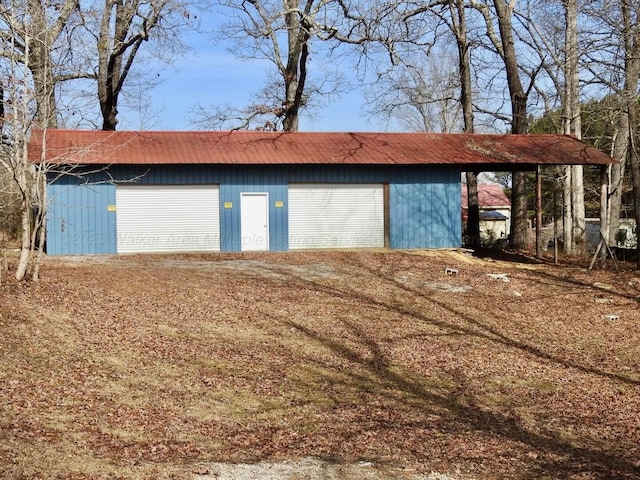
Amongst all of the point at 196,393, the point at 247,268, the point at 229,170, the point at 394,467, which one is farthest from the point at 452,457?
the point at 229,170

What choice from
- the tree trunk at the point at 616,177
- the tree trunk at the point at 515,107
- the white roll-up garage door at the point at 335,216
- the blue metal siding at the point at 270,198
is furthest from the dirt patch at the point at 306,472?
the tree trunk at the point at 515,107

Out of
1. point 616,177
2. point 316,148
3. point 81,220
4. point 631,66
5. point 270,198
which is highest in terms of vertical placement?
point 631,66

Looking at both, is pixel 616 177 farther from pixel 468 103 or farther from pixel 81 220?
pixel 81 220

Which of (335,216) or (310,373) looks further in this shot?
(335,216)

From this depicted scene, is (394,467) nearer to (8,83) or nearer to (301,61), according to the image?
(8,83)

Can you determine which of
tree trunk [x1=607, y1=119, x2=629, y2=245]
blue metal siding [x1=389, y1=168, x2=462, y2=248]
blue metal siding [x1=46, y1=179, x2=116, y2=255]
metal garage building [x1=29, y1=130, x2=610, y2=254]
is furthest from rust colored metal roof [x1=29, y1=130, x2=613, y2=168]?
tree trunk [x1=607, y1=119, x2=629, y2=245]

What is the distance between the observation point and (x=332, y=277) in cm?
1722

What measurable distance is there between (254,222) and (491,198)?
3304 cm

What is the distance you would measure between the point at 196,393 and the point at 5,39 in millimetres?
7750

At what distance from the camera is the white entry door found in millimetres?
22234

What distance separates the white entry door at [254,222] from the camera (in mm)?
22234

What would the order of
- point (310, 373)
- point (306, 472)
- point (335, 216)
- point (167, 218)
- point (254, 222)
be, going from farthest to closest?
point (335, 216) → point (254, 222) → point (167, 218) → point (310, 373) → point (306, 472)

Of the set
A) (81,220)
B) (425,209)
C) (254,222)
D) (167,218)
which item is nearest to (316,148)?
(254,222)

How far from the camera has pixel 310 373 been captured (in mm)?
9898
